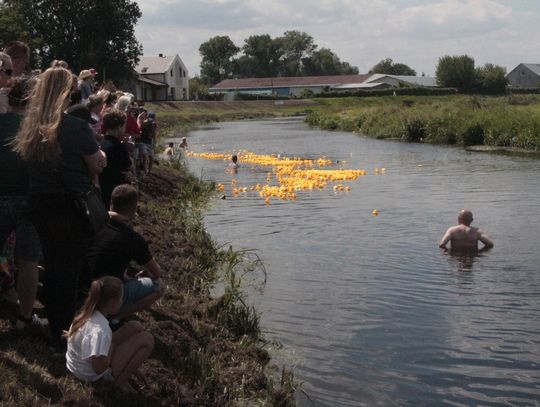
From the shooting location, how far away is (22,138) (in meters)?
6.30

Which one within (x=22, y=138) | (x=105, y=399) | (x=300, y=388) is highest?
(x=22, y=138)

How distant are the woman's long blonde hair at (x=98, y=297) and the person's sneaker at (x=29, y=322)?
0.95m

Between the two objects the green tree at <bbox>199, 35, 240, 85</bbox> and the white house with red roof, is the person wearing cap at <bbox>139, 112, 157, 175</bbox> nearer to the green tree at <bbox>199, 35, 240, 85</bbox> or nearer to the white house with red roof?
the white house with red roof

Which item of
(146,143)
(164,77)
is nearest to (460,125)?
(146,143)

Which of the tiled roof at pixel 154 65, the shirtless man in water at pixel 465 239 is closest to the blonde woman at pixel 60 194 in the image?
the shirtless man in water at pixel 465 239

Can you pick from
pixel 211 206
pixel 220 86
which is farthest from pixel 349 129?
pixel 220 86

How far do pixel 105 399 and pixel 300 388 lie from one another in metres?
2.59

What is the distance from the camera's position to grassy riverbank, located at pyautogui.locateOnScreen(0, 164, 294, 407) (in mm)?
5801

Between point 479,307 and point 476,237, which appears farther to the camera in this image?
point 476,237

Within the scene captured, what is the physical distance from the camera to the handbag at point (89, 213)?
6.38m

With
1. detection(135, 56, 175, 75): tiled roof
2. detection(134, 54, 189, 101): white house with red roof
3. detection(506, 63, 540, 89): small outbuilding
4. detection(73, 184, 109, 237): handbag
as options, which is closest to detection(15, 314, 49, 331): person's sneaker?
detection(73, 184, 109, 237): handbag

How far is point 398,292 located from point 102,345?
21.4ft

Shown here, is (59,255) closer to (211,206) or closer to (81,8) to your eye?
(211,206)

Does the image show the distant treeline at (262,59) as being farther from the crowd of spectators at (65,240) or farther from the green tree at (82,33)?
the crowd of spectators at (65,240)
